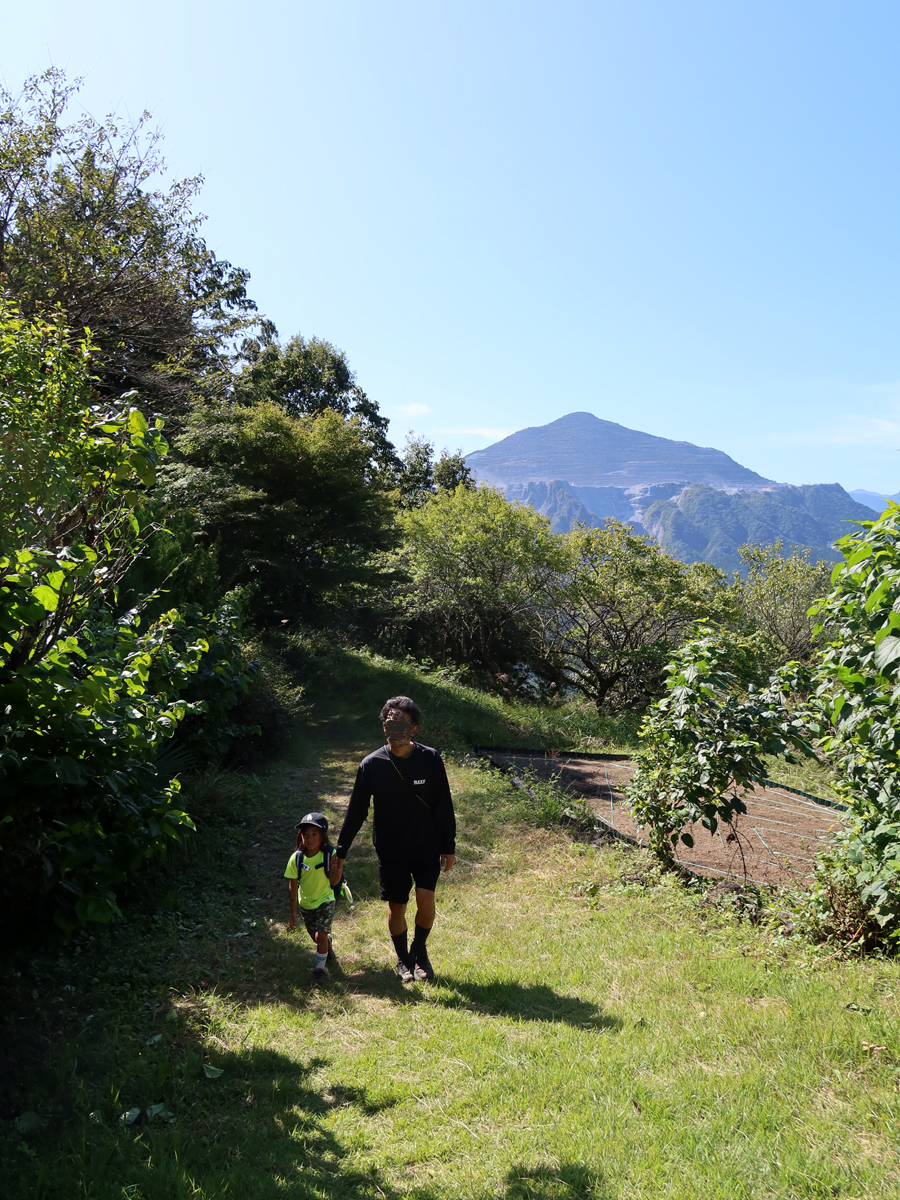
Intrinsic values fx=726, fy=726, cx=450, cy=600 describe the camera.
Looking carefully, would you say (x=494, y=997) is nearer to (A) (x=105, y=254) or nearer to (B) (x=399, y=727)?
(B) (x=399, y=727)

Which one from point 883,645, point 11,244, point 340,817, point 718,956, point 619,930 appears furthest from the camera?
point 11,244

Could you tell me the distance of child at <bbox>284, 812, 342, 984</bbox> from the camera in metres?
4.65

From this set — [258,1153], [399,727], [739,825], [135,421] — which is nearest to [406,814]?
[399,727]

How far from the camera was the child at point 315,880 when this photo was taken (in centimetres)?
A: 465

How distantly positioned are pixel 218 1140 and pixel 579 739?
11.0 metres

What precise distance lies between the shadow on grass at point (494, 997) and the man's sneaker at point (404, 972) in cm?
4

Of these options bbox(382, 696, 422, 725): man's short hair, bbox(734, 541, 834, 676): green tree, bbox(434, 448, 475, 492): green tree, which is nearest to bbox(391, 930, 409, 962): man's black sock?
bbox(382, 696, 422, 725): man's short hair

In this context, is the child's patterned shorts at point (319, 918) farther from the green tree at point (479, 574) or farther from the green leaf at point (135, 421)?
the green tree at point (479, 574)

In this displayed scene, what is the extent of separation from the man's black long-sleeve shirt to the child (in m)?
0.42

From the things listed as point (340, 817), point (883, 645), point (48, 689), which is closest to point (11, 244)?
point (340, 817)

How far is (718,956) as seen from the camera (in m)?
4.50

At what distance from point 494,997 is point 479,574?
536 inches

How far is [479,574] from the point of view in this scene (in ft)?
57.2

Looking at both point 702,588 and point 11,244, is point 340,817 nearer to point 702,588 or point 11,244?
point 11,244
